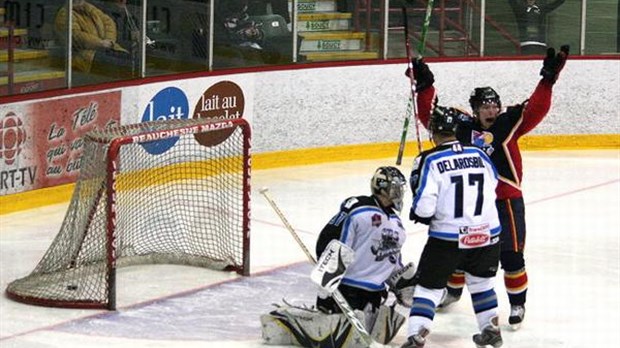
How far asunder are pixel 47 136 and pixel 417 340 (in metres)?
4.16

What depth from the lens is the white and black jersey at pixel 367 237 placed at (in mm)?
7223

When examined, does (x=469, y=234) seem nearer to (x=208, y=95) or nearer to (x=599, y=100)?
(x=208, y=95)

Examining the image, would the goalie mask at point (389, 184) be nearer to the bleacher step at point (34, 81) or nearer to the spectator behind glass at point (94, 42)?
the bleacher step at point (34, 81)

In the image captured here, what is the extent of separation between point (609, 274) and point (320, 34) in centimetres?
410

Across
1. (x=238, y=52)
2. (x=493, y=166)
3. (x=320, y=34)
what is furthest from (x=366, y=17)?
(x=493, y=166)

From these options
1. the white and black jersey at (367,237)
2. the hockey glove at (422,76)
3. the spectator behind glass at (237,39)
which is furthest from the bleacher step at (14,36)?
the white and black jersey at (367,237)

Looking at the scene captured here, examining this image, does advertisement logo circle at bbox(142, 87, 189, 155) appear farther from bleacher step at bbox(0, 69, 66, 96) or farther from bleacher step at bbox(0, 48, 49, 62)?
bleacher step at bbox(0, 48, 49, 62)

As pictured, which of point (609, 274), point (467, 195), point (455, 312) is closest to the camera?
point (467, 195)

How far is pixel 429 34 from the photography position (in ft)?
42.8

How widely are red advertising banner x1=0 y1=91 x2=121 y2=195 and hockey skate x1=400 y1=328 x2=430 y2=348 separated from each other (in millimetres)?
3992

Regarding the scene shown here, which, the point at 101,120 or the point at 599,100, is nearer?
the point at 101,120

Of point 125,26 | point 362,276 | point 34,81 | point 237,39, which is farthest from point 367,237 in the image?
point 237,39

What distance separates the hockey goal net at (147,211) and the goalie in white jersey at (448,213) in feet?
5.94

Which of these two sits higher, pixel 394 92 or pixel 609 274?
pixel 394 92
